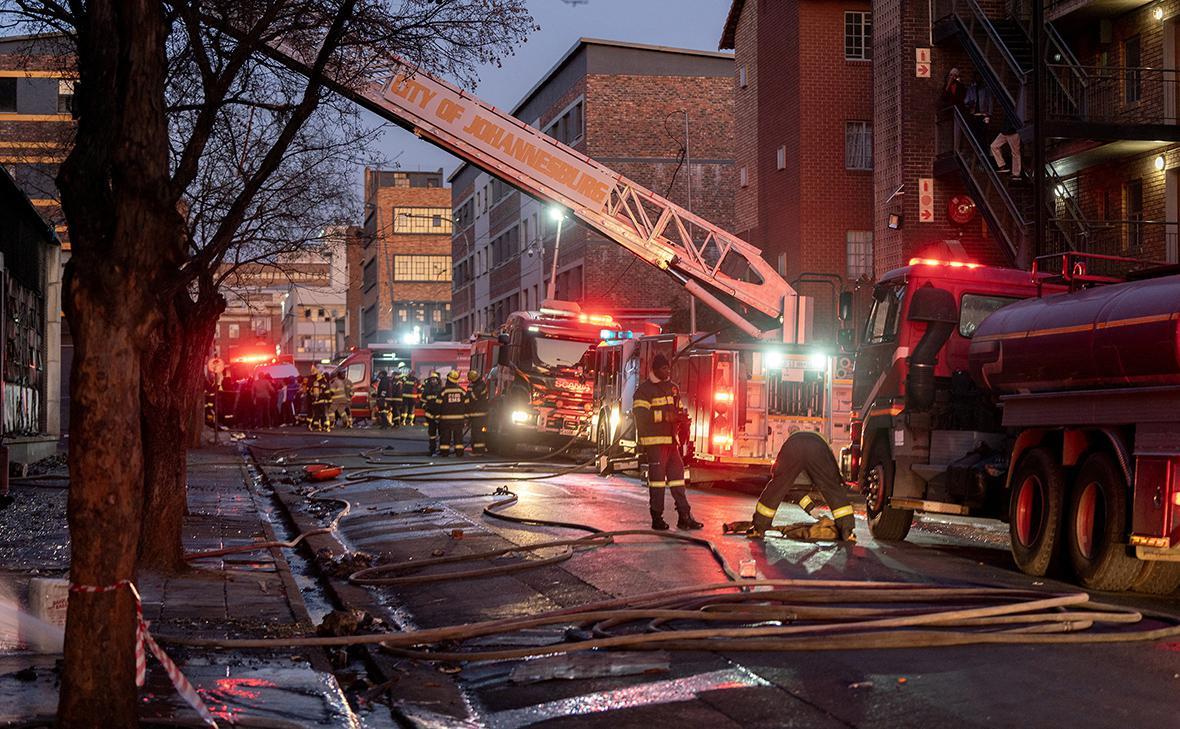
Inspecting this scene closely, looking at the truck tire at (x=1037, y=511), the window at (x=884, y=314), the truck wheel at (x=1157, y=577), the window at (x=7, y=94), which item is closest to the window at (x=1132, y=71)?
the window at (x=884, y=314)

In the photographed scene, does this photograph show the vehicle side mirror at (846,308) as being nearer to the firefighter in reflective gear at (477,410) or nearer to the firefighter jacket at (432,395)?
the firefighter in reflective gear at (477,410)

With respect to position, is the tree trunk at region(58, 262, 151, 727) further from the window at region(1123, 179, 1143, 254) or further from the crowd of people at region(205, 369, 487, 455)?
the crowd of people at region(205, 369, 487, 455)

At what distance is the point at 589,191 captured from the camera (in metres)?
24.9

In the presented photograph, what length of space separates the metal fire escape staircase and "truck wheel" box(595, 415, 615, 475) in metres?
8.77

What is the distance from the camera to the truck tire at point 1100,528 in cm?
1097

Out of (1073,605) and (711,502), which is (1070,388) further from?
(711,502)

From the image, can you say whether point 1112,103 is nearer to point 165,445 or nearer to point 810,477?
point 810,477

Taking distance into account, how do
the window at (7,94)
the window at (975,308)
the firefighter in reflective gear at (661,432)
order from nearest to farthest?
the window at (975,308) → the firefighter in reflective gear at (661,432) → the window at (7,94)

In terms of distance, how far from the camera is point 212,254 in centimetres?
1160

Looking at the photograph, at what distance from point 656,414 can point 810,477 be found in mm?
1917

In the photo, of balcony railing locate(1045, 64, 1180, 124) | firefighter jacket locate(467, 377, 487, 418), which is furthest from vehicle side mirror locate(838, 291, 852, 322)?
firefighter jacket locate(467, 377, 487, 418)

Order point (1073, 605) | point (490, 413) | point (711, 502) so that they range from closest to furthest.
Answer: point (1073, 605)
point (711, 502)
point (490, 413)

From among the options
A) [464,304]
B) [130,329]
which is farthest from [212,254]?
[464,304]

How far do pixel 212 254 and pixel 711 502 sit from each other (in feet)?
33.4
